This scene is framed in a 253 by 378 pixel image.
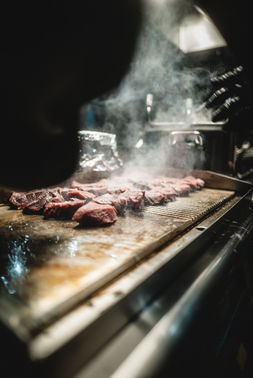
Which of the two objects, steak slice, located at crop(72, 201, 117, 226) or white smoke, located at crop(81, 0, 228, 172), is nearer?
steak slice, located at crop(72, 201, 117, 226)

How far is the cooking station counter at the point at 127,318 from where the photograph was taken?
63 cm

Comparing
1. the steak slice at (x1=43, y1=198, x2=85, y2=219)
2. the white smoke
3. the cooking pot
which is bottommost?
the steak slice at (x1=43, y1=198, x2=85, y2=219)

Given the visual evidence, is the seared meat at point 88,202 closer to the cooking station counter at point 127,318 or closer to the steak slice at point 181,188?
the steak slice at point 181,188

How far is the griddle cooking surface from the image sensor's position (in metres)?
0.78

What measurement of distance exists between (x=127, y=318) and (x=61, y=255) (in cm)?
49

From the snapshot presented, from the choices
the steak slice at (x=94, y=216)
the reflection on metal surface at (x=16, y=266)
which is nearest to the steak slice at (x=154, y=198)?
the steak slice at (x=94, y=216)

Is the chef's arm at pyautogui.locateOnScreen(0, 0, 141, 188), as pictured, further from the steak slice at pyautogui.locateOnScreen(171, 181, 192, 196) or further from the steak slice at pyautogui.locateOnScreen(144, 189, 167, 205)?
the steak slice at pyautogui.locateOnScreen(171, 181, 192, 196)

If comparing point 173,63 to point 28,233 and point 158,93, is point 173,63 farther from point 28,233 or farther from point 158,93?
point 28,233

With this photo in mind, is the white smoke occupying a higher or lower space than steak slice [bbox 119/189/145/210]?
higher

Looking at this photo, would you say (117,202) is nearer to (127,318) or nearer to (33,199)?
(33,199)

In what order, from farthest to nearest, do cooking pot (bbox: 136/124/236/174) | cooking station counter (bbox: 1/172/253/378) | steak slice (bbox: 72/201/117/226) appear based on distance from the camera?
cooking pot (bbox: 136/124/236/174) < steak slice (bbox: 72/201/117/226) < cooking station counter (bbox: 1/172/253/378)

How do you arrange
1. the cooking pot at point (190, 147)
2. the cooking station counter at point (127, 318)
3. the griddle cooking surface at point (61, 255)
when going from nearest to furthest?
1. the cooking station counter at point (127, 318)
2. the griddle cooking surface at point (61, 255)
3. the cooking pot at point (190, 147)

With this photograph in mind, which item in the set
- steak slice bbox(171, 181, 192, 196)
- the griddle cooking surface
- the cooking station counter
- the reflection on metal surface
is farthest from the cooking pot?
the reflection on metal surface

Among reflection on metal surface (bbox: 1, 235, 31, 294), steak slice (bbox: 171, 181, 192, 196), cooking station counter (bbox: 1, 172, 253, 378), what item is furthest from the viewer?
steak slice (bbox: 171, 181, 192, 196)
